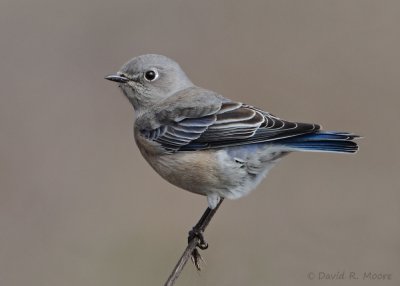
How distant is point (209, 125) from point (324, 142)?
89 centimetres

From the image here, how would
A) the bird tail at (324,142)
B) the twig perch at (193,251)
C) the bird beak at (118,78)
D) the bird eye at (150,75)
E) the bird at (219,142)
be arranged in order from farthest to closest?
the bird eye at (150,75) → the bird beak at (118,78) → the bird at (219,142) → the bird tail at (324,142) → the twig perch at (193,251)

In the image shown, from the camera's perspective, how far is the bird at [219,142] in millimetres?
5625

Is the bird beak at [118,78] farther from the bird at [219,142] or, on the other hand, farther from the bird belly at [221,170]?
the bird belly at [221,170]

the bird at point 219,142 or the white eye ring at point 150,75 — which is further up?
the white eye ring at point 150,75

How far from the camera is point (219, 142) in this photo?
5.87 meters

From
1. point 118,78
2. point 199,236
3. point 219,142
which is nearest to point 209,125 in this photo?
point 219,142

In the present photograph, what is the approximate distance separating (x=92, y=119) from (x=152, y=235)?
92.6 inches

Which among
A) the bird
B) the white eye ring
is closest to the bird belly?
the bird

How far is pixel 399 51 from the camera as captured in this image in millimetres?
11242

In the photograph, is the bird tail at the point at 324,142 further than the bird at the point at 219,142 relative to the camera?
No

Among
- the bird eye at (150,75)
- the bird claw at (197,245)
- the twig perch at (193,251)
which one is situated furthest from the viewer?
the bird eye at (150,75)

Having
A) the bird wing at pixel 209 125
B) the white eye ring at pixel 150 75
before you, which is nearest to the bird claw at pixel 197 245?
the bird wing at pixel 209 125

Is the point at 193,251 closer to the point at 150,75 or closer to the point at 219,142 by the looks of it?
the point at 219,142

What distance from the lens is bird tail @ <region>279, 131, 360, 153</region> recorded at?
5.47 meters
